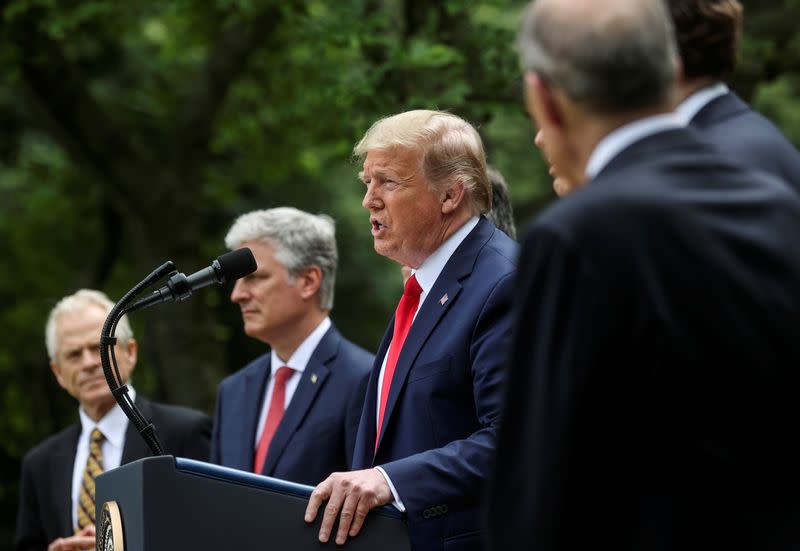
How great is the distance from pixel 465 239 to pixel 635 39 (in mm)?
2069

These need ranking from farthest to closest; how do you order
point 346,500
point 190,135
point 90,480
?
point 190,135, point 90,480, point 346,500

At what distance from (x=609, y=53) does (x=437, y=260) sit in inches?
81.8

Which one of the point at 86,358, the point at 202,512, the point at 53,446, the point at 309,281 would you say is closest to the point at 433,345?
the point at 202,512

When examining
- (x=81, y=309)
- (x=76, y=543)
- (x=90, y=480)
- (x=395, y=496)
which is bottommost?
(x=76, y=543)

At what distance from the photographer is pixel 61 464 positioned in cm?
557

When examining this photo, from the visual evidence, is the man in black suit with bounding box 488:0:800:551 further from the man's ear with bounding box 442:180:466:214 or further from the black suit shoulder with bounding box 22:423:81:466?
the black suit shoulder with bounding box 22:423:81:466

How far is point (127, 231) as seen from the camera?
1461cm

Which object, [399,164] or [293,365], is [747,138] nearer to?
[399,164]

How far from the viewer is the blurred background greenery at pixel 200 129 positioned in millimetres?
7301

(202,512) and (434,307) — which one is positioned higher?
(434,307)

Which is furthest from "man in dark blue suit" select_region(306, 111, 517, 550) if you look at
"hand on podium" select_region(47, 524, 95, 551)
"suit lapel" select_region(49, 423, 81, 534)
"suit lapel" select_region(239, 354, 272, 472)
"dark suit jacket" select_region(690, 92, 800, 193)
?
"suit lapel" select_region(49, 423, 81, 534)

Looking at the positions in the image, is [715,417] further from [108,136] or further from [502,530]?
[108,136]

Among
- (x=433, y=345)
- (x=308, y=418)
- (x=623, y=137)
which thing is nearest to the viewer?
(x=623, y=137)

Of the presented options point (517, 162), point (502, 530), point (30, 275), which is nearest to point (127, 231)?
point (30, 275)
